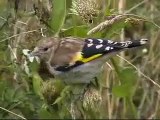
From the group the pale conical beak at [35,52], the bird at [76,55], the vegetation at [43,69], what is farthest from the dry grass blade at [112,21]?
the pale conical beak at [35,52]

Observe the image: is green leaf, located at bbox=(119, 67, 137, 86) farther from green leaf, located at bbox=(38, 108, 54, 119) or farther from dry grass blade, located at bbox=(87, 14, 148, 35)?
green leaf, located at bbox=(38, 108, 54, 119)

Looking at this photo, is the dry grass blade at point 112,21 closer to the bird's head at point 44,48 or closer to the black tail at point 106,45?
the black tail at point 106,45

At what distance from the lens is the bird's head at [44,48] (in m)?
2.54

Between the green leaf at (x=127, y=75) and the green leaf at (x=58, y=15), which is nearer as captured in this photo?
the green leaf at (x=58, y=15)

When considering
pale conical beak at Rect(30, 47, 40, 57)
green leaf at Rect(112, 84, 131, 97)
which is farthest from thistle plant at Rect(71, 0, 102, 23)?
green leaf at Rect(112, 84, 131, 97)

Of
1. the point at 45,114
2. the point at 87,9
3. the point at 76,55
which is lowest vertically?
the point at 45,114

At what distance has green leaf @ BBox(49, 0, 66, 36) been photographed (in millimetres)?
2424

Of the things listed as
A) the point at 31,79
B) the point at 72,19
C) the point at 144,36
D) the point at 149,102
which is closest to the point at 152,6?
the point at 144,36

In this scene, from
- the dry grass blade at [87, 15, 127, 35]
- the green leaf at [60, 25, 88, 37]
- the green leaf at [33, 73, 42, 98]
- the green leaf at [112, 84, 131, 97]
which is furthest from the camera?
the green leaf at [112, 84, 131, 97]

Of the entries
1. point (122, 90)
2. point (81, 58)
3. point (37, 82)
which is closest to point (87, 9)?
point (81, 58)

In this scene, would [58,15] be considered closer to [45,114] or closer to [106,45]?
[106,45]

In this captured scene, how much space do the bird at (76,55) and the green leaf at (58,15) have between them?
81mm

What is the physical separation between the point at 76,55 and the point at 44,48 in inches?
6.6

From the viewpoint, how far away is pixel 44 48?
8.63 feet
